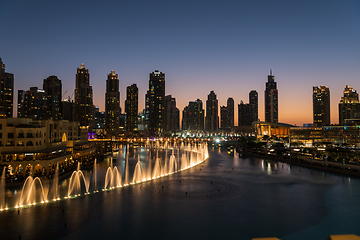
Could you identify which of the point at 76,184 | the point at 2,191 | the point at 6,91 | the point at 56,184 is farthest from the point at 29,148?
the point at 6,91

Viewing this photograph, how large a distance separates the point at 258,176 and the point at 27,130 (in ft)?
155

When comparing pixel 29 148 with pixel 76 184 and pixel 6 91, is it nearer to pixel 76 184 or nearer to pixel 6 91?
pixel 76 184

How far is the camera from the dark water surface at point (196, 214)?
2216cm

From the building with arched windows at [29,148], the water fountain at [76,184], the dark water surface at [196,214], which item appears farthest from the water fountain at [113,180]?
the building with arched windows at [29,148]

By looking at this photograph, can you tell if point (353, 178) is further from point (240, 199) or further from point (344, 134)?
point (344, 134)

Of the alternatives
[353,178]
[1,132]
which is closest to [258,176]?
[353,178]

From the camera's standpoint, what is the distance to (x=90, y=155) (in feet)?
248

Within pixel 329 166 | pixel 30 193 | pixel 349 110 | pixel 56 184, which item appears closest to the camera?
pixel 30 193

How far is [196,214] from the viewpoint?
87.5 feet

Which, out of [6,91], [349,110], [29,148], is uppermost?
[6,91]

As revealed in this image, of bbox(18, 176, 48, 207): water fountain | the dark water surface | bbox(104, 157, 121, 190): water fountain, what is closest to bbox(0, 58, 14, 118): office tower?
bbox(104, 157, 121, 190): water fountain

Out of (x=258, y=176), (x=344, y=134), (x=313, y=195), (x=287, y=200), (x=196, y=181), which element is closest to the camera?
(x=287, y=200)

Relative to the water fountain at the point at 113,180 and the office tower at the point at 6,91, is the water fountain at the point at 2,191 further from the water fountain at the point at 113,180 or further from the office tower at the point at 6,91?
the office tower at the point at 6,91

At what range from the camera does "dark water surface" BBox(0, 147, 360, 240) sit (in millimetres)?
22156
